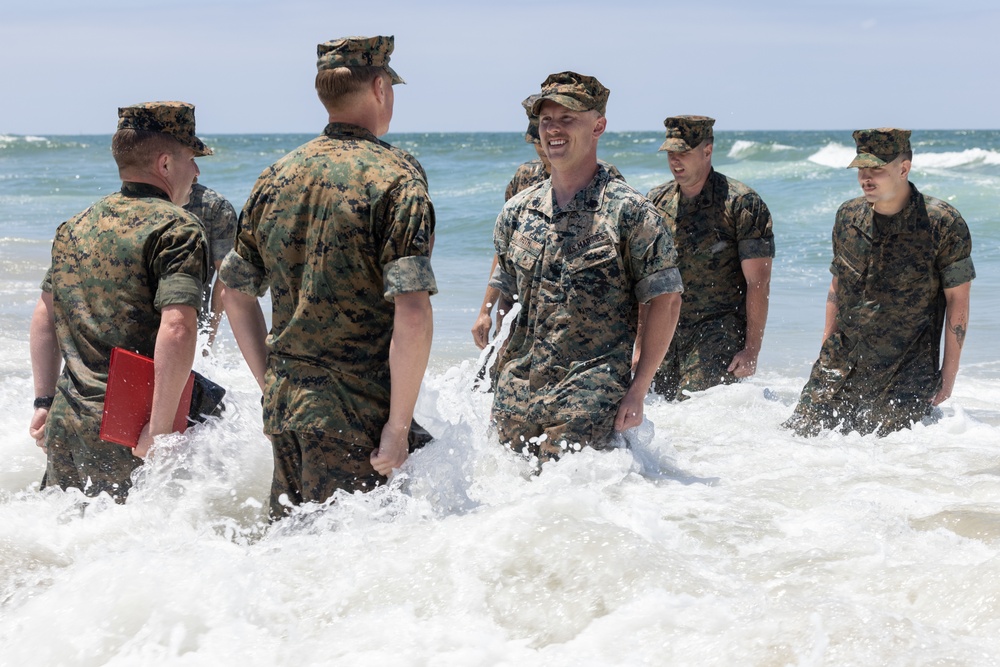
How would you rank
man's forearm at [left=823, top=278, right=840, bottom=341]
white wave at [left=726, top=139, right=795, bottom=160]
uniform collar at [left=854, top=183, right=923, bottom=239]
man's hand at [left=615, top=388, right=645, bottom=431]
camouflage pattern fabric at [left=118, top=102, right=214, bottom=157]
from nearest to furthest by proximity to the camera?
camouflage pattern fabric at [left=118, top=102, right=214, bottom=157], man's hand at [left=615, top=388, right=645, bottom=431], uniform collar at [left=854, top=183, right=923, bottom=239], man's forearm at [left=823, top=278, right=840, bottom=341], white wave at [left=726, top=139, right=795, bottom=160]

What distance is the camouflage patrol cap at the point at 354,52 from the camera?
3480mm

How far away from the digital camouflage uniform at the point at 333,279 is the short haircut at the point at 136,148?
70 centimetres

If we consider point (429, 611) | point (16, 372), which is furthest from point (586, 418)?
point (16, 372)

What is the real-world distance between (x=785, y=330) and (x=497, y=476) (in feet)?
23.3

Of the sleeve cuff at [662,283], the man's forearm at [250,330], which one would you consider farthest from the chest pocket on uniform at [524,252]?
the man's forearm at [250,330]

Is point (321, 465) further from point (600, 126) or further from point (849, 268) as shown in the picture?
point (849, 268)

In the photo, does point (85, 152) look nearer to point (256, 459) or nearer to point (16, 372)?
point (16, 372)

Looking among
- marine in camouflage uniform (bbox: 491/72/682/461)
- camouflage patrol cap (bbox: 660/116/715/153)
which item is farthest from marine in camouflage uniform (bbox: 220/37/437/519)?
camouflage patrol cap (bbox: 660/116/715/153)

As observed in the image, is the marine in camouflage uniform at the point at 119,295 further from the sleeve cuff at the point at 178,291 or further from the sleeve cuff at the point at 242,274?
the sleeve cuff at the point at 242,274

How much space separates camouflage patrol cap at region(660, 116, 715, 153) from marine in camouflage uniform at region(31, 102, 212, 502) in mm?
3117

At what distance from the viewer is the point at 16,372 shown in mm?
8445

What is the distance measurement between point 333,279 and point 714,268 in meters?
3.61

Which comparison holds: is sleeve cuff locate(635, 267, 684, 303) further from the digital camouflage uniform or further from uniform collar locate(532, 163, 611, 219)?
the digital camouflage uniform

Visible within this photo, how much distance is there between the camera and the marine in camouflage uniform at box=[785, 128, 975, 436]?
586 cm
